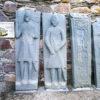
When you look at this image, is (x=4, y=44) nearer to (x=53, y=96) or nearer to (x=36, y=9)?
(x=36, y=9)

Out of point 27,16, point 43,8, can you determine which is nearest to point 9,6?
point 27,16

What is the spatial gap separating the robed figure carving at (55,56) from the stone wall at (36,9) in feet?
0.50

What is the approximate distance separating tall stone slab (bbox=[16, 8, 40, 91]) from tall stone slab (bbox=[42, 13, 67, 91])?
0.41 feet

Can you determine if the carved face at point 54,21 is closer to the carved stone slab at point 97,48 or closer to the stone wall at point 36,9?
the stone wall at point 36,9

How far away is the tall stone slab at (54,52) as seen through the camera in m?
2.85

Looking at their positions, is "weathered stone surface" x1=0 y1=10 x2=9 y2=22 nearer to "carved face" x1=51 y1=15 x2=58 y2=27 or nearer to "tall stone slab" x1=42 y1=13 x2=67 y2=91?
"tall stone slab" x1=42 y1=13 x2=67 y2=91

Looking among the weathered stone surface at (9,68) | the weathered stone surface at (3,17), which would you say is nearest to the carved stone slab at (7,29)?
the weathered stone surface at (3,17)

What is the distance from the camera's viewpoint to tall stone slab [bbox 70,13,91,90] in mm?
2898

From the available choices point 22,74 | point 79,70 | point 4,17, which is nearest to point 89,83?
point 79,70

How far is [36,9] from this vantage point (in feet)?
9.75

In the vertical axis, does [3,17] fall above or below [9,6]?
below

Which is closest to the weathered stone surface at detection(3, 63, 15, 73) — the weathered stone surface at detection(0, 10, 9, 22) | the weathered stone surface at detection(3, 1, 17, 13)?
the weathered stone surface at detection(0, 10, 9, 22)

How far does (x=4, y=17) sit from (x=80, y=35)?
104 cm

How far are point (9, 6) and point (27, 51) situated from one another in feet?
2.14
